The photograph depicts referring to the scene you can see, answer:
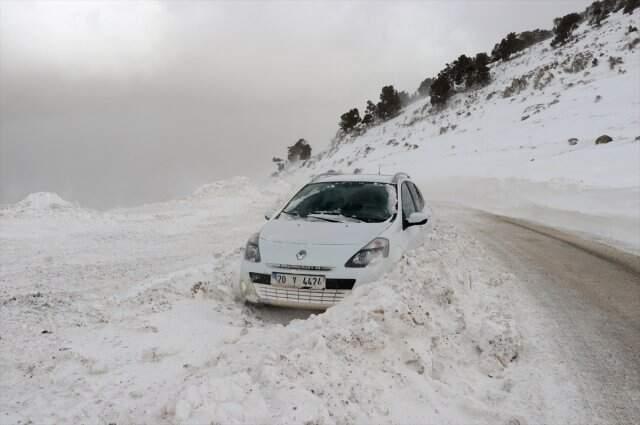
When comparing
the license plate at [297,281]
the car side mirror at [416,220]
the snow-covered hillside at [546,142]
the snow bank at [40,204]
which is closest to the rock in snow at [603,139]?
the snow-covered hillside at [546,142]

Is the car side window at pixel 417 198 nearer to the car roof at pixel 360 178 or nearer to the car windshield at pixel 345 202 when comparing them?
the car roof at pixel 360 178

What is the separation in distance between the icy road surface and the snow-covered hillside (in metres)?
5.62

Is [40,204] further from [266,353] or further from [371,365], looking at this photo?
[371,365]

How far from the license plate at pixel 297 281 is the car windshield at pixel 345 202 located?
1199 millimetres

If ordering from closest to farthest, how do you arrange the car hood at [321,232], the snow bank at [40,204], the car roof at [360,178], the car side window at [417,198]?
the car hood at [321,232] < the car roof at [360,178] < the car side window at [417,198] < the snow bank at [40,204]

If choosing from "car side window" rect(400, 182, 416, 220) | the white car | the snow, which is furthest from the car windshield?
the snow

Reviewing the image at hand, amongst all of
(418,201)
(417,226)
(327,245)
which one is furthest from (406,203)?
(327,245)

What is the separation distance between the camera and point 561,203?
15586mm

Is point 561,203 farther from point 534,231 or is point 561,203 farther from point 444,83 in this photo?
point 444,83

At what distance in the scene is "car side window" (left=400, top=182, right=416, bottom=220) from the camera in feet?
20.0

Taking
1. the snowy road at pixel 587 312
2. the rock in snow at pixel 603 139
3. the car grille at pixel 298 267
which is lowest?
the snowy road at pixel 587 312

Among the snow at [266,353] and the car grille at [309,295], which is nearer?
the snow at [266,353]

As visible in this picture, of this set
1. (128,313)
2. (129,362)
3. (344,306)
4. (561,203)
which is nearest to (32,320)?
(128,313)

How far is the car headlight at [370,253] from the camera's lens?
4773 millimetres
